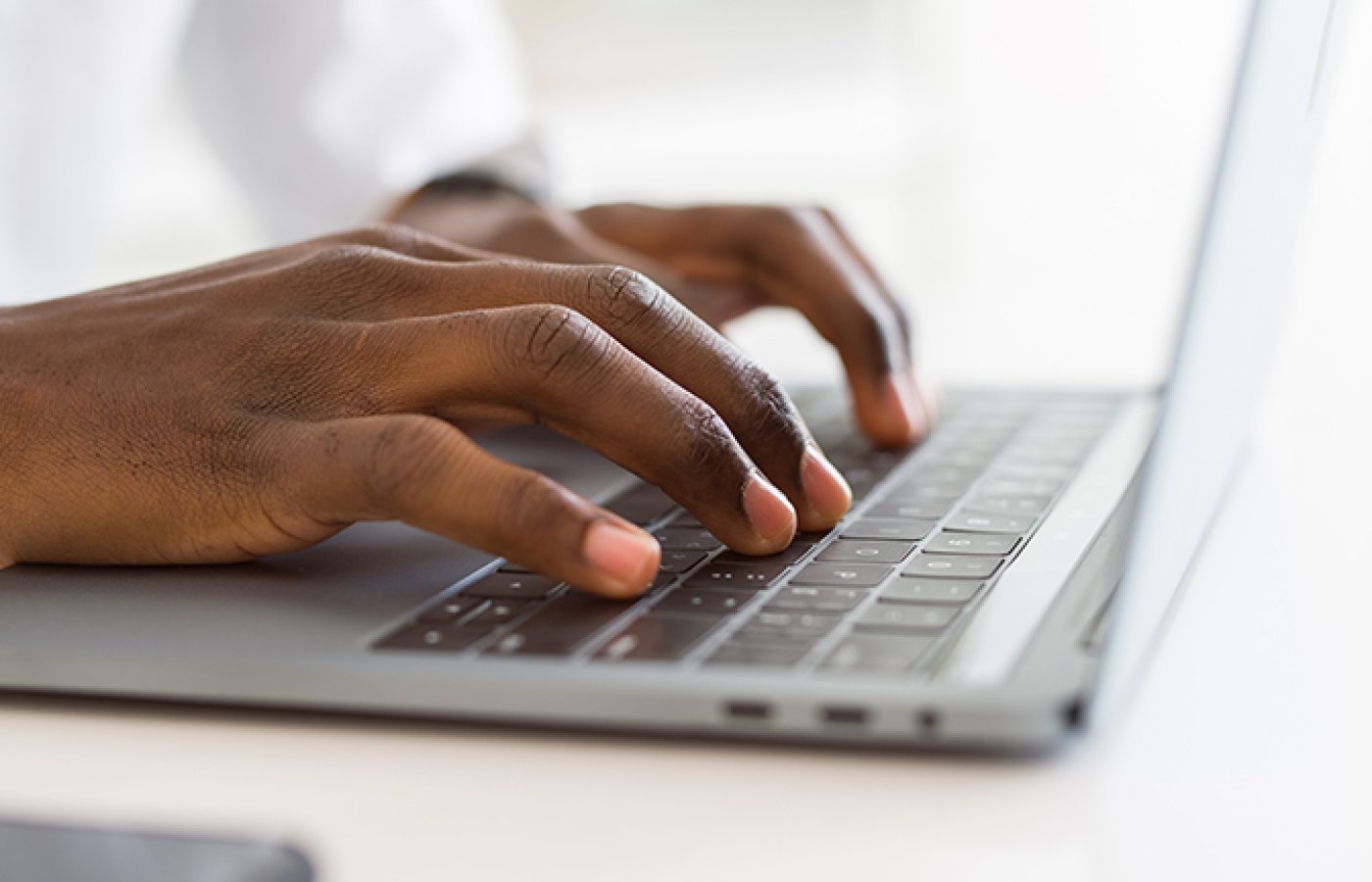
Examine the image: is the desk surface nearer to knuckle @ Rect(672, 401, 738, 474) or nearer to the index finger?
knuckle @ Rect(672, 401, 738, 474)

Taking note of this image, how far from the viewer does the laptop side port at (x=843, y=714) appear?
0.33 metres

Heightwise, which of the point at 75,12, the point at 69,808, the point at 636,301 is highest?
the point at 75,12

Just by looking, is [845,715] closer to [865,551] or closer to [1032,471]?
[865,551]

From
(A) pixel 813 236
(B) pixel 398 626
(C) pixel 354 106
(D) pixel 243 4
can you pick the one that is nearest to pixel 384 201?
(C) pixel 354 106

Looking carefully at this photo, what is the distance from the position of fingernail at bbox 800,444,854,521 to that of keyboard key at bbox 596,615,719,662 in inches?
4.5

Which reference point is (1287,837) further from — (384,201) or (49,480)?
(384,201)

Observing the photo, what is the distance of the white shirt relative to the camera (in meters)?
0.99

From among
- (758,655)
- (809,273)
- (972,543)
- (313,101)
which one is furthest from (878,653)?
(313,101)

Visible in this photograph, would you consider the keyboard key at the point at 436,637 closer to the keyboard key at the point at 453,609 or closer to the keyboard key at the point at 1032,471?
the keyboard key at the point at 453,609

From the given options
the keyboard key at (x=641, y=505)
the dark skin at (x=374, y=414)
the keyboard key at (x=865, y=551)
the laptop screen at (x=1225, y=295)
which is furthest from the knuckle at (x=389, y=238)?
the laptop screen at (x=1225, y=295)

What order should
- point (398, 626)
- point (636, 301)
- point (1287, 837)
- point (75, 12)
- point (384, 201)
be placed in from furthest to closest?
point (384, 201)
point (75, 12)
point (636, 301)
point (398, 626)
point (1287, 837)

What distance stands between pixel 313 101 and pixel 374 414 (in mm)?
738

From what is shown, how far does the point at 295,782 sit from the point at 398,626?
0.22 ft

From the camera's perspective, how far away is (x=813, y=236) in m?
0.80
